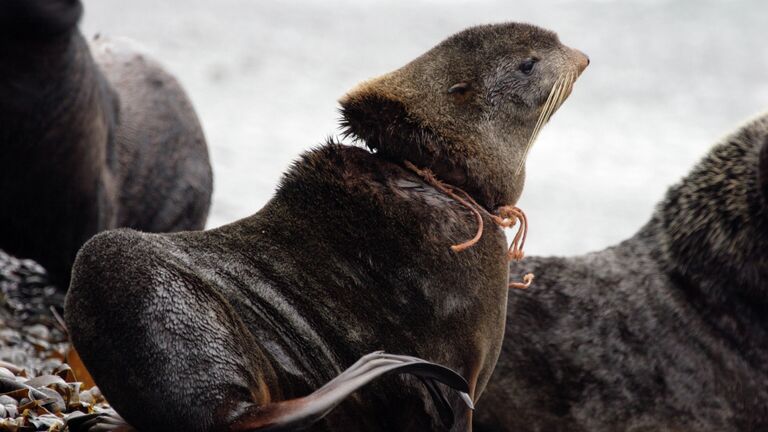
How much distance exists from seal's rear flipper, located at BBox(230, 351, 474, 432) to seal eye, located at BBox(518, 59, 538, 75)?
1.16 m

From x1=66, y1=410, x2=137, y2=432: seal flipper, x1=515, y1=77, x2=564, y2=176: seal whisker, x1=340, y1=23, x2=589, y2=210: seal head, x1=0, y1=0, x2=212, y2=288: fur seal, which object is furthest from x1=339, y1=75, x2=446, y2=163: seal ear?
x1=0, y1=0, x2=212, y2=288: fur seal

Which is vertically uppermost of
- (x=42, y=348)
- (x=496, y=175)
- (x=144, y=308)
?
(x=496, y=175)

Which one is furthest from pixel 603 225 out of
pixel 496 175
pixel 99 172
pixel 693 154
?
pixel 496 175

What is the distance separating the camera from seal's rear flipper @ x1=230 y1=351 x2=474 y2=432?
8.64 ft

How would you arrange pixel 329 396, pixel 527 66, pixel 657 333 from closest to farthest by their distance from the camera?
pixel 329 396
pixel 527 66
pixel 657 333

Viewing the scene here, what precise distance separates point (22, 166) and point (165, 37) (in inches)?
548

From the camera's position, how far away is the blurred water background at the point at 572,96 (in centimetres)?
1327

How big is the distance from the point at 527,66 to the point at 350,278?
1.00 m

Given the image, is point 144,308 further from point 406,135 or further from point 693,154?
point 693,154

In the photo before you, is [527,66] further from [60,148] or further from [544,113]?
[60,148]

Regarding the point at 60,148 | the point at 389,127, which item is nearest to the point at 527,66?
the point at 389,127

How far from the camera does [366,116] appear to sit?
3.40m

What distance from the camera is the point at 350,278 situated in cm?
314

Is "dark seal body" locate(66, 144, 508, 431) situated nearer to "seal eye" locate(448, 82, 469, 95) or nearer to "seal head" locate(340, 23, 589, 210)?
"seal head" locate(340, 23, 589, 210)
